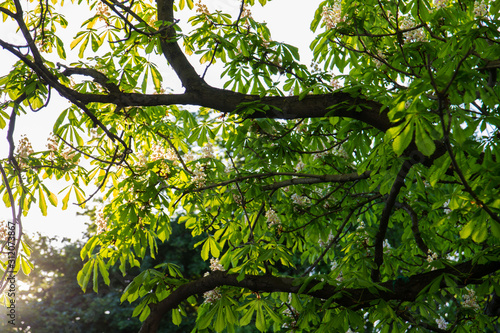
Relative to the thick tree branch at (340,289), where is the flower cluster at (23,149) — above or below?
above

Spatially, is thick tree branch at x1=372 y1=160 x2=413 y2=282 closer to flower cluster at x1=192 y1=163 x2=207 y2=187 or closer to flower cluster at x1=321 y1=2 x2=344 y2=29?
flower cluster at x1=321 y1=2 x2=344 y2=29

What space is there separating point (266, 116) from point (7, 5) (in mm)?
2726

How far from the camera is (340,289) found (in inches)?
91.8

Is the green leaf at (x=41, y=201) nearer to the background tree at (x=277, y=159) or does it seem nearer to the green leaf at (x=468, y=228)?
the background tree at (x=277, y=159)

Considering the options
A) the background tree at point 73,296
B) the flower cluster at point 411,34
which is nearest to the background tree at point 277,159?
the flower cluster at point 411,34

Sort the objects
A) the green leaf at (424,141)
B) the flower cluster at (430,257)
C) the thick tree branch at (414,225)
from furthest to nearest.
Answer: the thick tree branch at (414,225) → the flower cluster at (430,257) → the green leaf at (424,141)

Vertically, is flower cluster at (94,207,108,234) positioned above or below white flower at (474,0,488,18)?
above

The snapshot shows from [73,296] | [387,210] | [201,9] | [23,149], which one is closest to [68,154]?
[23,149]

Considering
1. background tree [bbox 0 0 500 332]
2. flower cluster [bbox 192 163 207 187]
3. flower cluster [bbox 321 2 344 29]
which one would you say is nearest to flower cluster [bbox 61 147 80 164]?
background tree [bbox 0 0 500 332]

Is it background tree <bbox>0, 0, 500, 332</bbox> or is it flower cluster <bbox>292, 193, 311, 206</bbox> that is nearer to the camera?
background tree <bbox>0, 0, 500, 332</bbox>

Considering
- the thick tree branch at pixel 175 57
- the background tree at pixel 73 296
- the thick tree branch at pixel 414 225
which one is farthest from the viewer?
the background tree at pixel 73 296

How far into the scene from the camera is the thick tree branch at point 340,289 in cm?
238

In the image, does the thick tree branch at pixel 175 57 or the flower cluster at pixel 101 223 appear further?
the flower cluster at pixel 101 223

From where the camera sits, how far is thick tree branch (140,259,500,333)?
7.80ft
